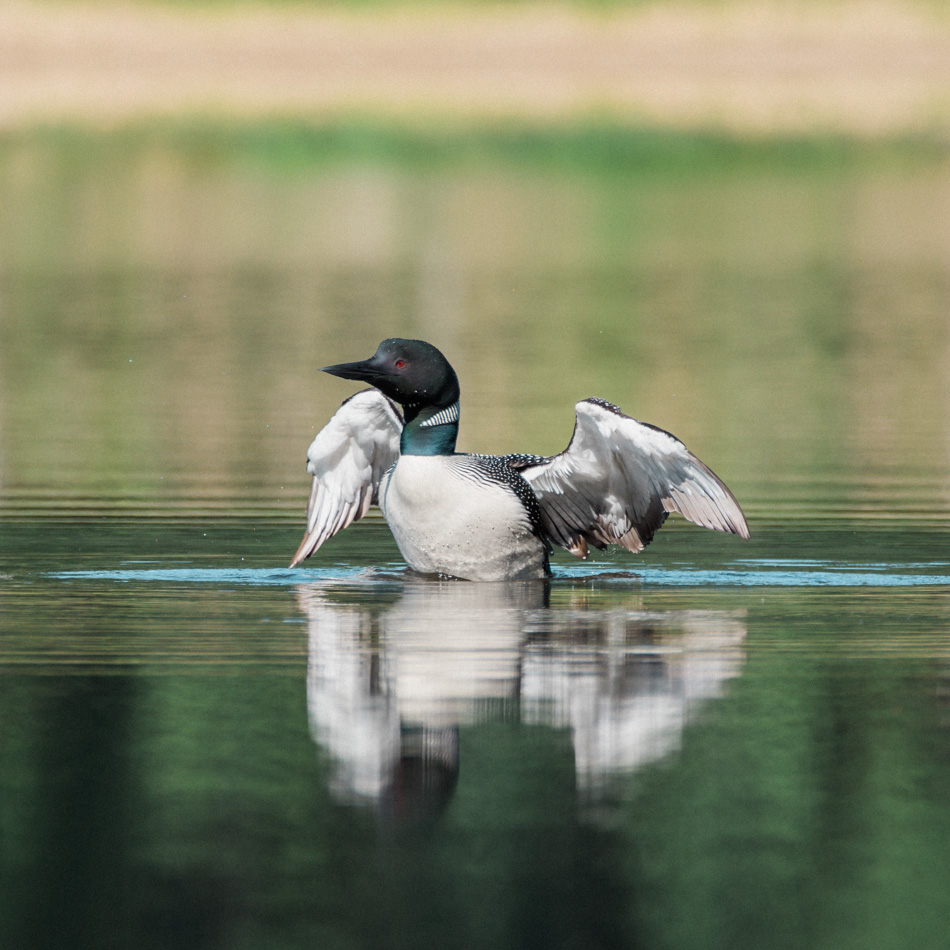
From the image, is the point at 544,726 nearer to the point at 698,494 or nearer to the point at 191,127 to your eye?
the point at 698,494

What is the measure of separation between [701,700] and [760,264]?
71.9ft

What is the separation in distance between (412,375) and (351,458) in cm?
86

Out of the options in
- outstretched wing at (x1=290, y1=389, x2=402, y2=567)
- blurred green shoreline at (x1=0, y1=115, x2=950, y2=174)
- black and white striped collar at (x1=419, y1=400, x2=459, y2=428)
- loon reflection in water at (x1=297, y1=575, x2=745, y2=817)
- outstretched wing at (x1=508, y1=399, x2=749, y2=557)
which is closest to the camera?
loon reflection in water at (x1=297, y1=575, x2=745, y2=817)

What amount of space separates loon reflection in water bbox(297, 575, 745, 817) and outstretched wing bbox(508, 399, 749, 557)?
0.73 meters

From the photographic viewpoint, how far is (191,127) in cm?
5391

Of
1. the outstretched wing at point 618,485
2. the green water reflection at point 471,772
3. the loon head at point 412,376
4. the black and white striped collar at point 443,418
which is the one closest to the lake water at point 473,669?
the green water reflection at point 471,772

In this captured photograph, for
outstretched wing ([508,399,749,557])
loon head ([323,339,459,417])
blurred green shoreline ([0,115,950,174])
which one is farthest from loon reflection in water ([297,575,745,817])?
blurred green shoreline ([0,115,950,174])

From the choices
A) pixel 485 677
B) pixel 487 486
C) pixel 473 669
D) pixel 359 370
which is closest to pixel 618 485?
pixel 487 486

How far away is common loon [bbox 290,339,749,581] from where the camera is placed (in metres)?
9.69

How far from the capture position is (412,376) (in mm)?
9984

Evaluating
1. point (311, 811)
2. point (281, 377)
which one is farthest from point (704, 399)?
point (311, 811)

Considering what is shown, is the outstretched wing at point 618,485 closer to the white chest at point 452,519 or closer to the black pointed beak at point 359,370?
the white chest at point 452,519

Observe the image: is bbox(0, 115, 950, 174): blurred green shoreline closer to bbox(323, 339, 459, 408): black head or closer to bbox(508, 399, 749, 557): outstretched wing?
bbox(508, 399, 749, 557): outstretched wing

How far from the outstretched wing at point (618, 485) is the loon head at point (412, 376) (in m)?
0.50
